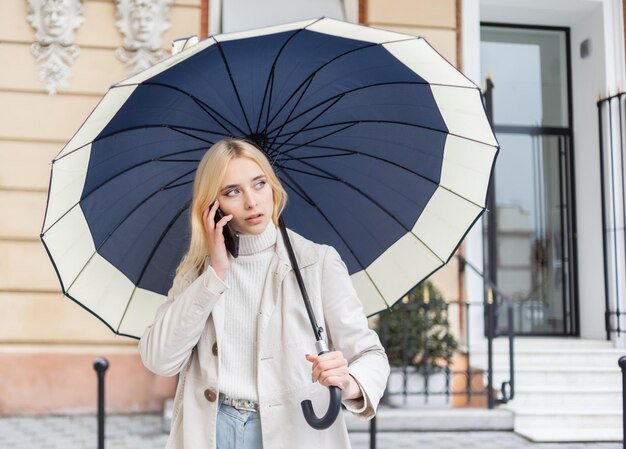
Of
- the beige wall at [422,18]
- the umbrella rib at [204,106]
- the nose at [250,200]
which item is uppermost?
the beige wall at [422,18]

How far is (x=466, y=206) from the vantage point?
2369mm

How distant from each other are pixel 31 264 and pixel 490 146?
6.00 metres

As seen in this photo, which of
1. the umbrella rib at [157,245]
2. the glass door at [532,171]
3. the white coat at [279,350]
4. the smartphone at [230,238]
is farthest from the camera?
the glass door at [532,171]

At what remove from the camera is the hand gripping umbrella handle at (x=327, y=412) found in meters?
1.72

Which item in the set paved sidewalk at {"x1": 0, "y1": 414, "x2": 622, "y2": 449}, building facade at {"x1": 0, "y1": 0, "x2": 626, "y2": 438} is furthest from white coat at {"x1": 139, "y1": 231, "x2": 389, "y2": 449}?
building facade at {"x1": 0, "y1": 0, "x2": 626, "y2": 438}

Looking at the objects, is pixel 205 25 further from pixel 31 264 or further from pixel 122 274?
pixel 122 274

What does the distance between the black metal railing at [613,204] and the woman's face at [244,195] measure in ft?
23.3

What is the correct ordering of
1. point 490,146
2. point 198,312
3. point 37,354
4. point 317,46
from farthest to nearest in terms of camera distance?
point 37,354 < point 490,146 < point 317,46 < point 198,312

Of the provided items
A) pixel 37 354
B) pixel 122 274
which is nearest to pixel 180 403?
pixel 122 274

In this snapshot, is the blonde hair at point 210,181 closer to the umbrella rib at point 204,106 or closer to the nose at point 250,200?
the nose at point 250,200

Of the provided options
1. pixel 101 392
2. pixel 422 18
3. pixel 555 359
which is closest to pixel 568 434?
pixel 555 359

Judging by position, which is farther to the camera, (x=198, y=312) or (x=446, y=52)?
(x=446, y=52)

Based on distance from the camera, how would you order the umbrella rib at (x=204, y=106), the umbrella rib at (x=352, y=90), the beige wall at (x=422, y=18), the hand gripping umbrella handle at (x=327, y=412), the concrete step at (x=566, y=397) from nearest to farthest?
the hand gripping umbrella handle at (x=327, y=412) → the umbrella rib at (x=204, y=106) → the umbrella rib at (x=352, y=90) → the concrete step at (x=566, y=397) → the beige wall at (x=422, y=18)

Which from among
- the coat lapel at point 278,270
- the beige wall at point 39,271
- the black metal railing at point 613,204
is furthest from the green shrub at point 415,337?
the coat lapel at point 278,270
